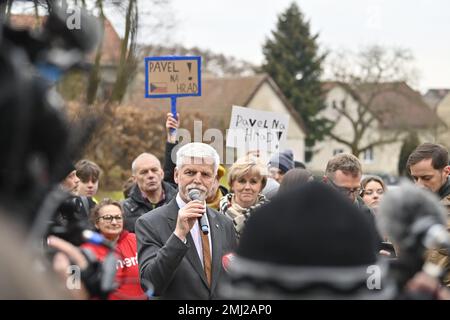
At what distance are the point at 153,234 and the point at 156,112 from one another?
25651mm

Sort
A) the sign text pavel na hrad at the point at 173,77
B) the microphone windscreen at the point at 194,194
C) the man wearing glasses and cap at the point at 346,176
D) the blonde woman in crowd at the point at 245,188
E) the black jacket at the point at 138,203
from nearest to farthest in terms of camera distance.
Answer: the microphone windscreen at the point at 194,194
the man wearing glasses and cap at the point at 346,176
the blonde woman in crowd at the point at 245,188
the black jacket at the point at 138,203
the sign text pavel na hrad at the point at 173,77

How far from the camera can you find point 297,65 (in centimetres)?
5919

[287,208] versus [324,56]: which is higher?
[324,56]

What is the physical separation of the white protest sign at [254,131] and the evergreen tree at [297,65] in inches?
1978

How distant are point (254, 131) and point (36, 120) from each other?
7161 millimetres

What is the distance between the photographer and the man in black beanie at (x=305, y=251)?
1.63 meters

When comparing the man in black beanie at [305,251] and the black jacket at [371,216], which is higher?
the man in black beanie at [305,251]

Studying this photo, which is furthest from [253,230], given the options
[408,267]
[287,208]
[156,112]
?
[156,112]

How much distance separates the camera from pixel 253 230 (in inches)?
67.5

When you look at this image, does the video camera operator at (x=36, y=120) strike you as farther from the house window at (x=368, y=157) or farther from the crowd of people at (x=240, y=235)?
the house window at (x=368, y=157)

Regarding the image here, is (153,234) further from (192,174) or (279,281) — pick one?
(279,281)

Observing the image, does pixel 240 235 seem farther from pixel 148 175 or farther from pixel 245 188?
pixel 148 175

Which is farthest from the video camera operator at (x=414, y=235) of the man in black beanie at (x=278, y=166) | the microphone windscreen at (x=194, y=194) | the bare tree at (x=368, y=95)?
the bare tree at (x=368, y=95)

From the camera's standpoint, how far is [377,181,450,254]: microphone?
1922mm
